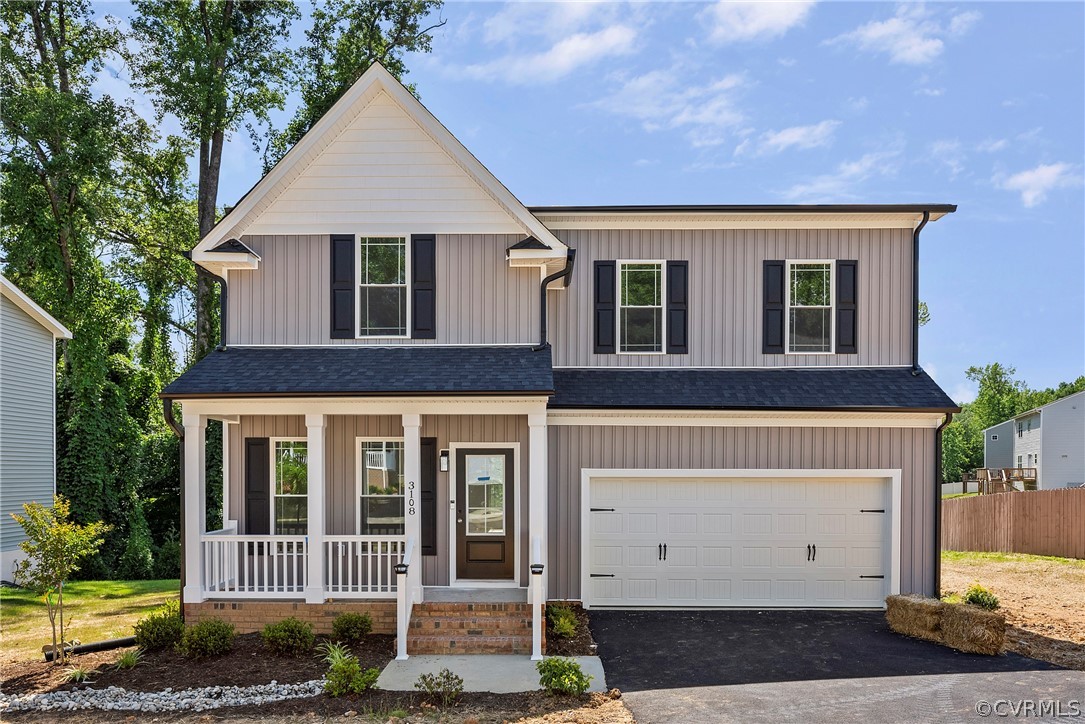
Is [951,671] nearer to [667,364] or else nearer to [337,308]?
[667,364]

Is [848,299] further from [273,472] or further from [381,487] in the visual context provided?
[273,472]

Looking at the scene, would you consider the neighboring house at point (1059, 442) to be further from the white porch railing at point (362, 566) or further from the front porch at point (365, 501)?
the white porch railing at point (362, 566)

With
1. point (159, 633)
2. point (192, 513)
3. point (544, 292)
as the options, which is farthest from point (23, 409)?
point (544, 292)

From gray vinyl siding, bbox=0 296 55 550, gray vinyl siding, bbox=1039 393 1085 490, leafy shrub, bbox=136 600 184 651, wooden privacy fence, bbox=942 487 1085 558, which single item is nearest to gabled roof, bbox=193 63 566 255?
leafy shrub, bbox=136 600 184 651

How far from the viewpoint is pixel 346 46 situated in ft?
73.0

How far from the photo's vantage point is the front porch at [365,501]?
10.4m

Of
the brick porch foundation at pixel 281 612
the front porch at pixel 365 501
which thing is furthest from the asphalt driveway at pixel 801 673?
the brick porch foundation at pixel 281 612

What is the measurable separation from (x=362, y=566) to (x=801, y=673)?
20.9 feet

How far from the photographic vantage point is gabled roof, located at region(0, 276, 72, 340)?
1680 centimetres

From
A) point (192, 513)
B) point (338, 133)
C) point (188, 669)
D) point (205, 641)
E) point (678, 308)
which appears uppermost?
point (338, 133)

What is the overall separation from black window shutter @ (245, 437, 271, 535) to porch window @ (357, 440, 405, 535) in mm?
1511

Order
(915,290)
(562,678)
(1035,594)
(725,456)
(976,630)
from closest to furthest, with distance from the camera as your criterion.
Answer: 1. (562,678)
2. (976,630)
3. (725,456)
4. (915,290)
5. (1035,594)

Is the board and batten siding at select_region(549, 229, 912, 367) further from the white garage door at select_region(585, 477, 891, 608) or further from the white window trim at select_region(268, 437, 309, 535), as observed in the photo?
the white window trim at select_region(268, 437, 309, 535)

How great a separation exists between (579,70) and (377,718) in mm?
13702
